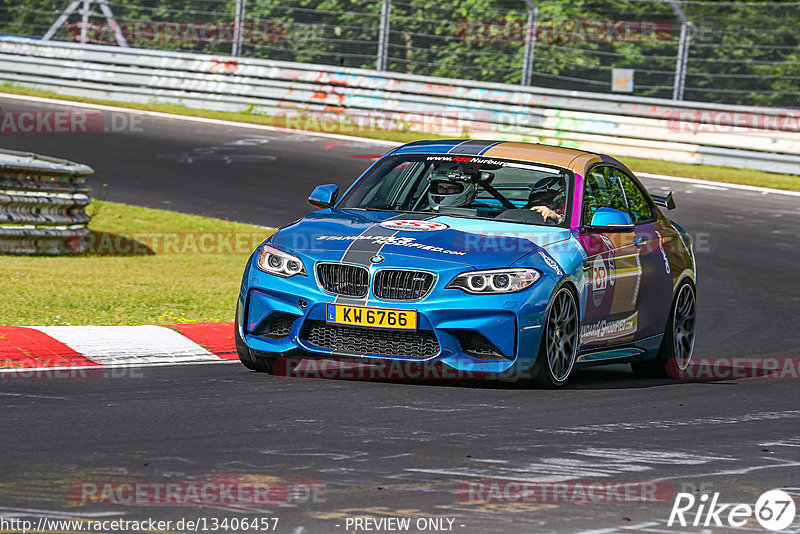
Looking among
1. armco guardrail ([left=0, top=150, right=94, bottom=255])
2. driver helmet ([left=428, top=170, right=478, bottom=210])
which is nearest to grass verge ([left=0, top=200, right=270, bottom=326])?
armco guardrail ([left=0, top=150, right=94, bottom=255])

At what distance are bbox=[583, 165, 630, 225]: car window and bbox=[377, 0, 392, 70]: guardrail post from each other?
1541cm

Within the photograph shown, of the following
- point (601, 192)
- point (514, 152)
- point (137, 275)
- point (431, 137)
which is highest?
point (514, 152)

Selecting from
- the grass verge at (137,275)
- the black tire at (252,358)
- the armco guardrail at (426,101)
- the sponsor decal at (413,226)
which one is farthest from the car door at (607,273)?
the armco guardrail at (426,101)

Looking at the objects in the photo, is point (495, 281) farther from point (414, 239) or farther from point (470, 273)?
point (414, 239)

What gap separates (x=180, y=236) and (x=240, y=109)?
1006 centimetres

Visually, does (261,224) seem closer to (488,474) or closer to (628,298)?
(628,298)

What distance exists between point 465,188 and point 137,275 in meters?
4.98

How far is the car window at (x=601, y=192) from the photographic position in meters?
9.45

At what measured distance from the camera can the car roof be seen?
31.6 ft

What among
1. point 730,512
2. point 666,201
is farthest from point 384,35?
point 730,512

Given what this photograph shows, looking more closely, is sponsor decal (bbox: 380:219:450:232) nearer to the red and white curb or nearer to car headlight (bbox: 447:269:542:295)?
car headlight (bbox: 447:269:542:295)

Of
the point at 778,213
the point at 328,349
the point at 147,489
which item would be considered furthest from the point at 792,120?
the point at 147,489

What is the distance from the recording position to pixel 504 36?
80.0 ft

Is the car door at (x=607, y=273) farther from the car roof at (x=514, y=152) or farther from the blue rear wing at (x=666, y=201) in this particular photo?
the blue rear wing at (x=666, y=201)
